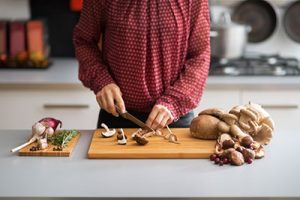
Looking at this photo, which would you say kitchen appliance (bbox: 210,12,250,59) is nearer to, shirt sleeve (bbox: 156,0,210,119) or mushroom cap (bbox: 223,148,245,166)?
shirt sleeve (bbox: 156,0,210,119)

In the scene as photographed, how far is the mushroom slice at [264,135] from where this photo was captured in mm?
1589

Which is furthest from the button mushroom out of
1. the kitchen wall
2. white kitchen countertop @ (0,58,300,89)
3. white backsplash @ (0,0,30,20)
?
white backsplash @ (0,0,30,20)

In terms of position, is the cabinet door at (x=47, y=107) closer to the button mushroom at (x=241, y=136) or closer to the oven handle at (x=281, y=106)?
the oven handle at (x=281, y=106)

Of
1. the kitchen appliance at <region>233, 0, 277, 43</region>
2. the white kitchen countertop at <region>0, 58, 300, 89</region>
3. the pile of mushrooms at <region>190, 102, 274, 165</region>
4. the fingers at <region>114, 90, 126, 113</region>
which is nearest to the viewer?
the pile of mushrooms at <region>190, 102, 274, 165</region>

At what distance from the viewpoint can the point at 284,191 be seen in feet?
4.18

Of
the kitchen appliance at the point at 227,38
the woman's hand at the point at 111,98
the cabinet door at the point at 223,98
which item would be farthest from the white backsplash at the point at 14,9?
the woman's hand at the point at 111,98

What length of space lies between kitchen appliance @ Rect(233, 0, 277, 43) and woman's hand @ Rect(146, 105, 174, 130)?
5.33 ft

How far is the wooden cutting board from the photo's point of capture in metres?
1.50

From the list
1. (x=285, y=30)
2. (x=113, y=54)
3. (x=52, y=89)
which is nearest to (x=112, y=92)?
(x=113, y=54)

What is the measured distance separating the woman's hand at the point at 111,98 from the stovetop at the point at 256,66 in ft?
3.58

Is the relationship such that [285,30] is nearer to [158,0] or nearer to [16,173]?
[158,0]

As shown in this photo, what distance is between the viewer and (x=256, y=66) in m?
2.82

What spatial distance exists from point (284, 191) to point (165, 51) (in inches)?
25.5

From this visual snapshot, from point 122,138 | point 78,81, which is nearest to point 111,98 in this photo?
Answer: point 122,138
